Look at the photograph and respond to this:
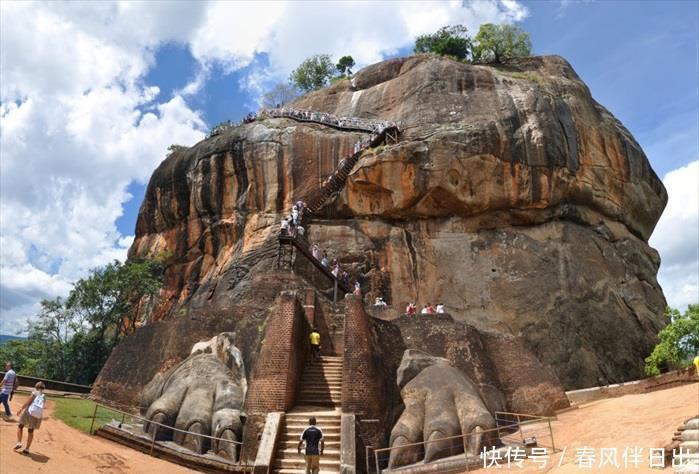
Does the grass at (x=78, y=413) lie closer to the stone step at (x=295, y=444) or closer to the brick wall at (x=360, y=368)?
the stone step at (x=295, y=444)

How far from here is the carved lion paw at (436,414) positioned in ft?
41.5

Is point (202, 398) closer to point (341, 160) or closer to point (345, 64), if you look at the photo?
point (341, 160)

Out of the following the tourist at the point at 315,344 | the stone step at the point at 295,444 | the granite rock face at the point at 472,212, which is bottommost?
the stone step at the point at 295,444

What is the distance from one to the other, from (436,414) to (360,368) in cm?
211

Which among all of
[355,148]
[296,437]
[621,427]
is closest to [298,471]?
[296,437]

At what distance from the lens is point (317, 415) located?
13.2 m

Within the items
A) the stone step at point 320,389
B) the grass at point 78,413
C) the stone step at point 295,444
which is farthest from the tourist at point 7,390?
the stone step at point 320,389

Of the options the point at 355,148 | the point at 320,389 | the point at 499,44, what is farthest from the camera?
the point at 499,44

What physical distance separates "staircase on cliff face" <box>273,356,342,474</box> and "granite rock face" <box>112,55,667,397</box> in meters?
9.72

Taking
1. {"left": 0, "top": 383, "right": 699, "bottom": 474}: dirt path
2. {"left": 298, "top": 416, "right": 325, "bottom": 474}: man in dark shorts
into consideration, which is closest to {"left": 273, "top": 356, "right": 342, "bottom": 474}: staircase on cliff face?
{"left": 298, "top": 416, "right": 325, "bottom": 474}: man in dark shorts

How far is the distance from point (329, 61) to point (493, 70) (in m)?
20.1

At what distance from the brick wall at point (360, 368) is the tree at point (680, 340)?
1414 cm

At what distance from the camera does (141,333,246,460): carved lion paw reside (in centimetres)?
1327

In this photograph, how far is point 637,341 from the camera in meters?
26.8
